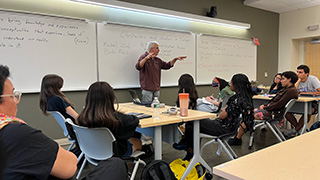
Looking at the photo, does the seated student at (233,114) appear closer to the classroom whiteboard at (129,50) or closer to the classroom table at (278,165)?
the classroom table at (278,165)

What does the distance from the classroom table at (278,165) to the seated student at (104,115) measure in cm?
98

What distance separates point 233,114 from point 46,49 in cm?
278

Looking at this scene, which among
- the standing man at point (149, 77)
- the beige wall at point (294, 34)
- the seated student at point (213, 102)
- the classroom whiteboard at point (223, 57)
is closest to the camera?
the seated student at point (213, 102)

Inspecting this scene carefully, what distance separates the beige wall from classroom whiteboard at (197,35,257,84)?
1.23m

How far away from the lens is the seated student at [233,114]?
8.04ft

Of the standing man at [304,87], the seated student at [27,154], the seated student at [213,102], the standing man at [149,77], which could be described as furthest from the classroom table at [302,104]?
the seated student at [27,154]

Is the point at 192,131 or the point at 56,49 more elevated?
the point at 56,49

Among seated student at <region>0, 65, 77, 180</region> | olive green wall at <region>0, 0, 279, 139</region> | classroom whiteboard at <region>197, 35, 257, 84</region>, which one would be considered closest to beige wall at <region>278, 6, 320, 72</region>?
olive green wall at <region>0, 0, 279, 139</region>

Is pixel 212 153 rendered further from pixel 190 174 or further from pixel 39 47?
pixel 39 47

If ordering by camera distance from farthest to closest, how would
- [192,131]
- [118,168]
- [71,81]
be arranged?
[71,81]
[192,131]
[118,168]

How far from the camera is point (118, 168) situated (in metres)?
0.93

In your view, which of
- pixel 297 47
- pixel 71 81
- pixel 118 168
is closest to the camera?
pixel 118 168

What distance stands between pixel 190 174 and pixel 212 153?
1.06m

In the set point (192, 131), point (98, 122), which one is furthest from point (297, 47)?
point (98, 122)
